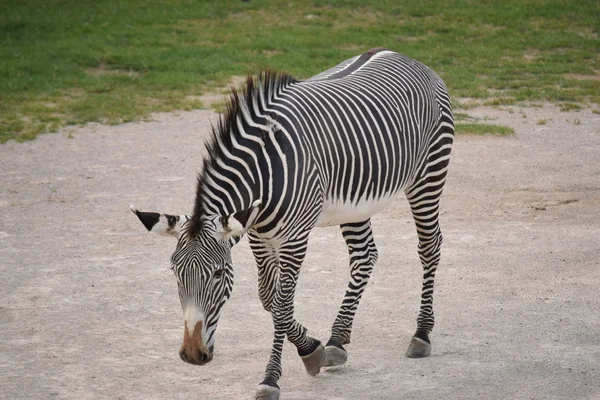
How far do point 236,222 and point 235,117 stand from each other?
88 centimetres

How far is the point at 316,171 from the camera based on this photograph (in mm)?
5902

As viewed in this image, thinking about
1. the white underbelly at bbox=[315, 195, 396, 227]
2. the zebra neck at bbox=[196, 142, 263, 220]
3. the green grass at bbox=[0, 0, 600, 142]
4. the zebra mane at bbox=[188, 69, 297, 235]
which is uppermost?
the zebra mane at bbox=[188, 69, 297, 235]

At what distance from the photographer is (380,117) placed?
6656mm

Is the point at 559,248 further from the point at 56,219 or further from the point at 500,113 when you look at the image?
the point at 500,113

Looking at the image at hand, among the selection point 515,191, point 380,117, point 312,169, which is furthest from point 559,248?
point 312,169

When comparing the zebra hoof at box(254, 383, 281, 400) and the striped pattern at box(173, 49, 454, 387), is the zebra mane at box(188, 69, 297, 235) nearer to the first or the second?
the striped pattern at box(173, 49, 454, 387)

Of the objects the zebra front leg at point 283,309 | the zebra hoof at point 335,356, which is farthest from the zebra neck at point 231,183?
the zebra hoof at point 335,356

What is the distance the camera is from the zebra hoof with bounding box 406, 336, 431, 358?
6.61 metres

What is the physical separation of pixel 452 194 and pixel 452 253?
6.39 feet

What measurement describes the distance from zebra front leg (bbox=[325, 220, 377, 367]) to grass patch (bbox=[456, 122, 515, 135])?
21.4ft

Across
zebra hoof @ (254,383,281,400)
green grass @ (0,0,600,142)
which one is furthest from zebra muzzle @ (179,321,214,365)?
green grass @ (0,0,600,142)

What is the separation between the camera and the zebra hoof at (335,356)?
6375mm

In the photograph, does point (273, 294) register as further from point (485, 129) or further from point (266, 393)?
point (485, 129)

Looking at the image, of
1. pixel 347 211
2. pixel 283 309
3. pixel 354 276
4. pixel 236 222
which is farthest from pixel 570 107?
pixel 236 222
